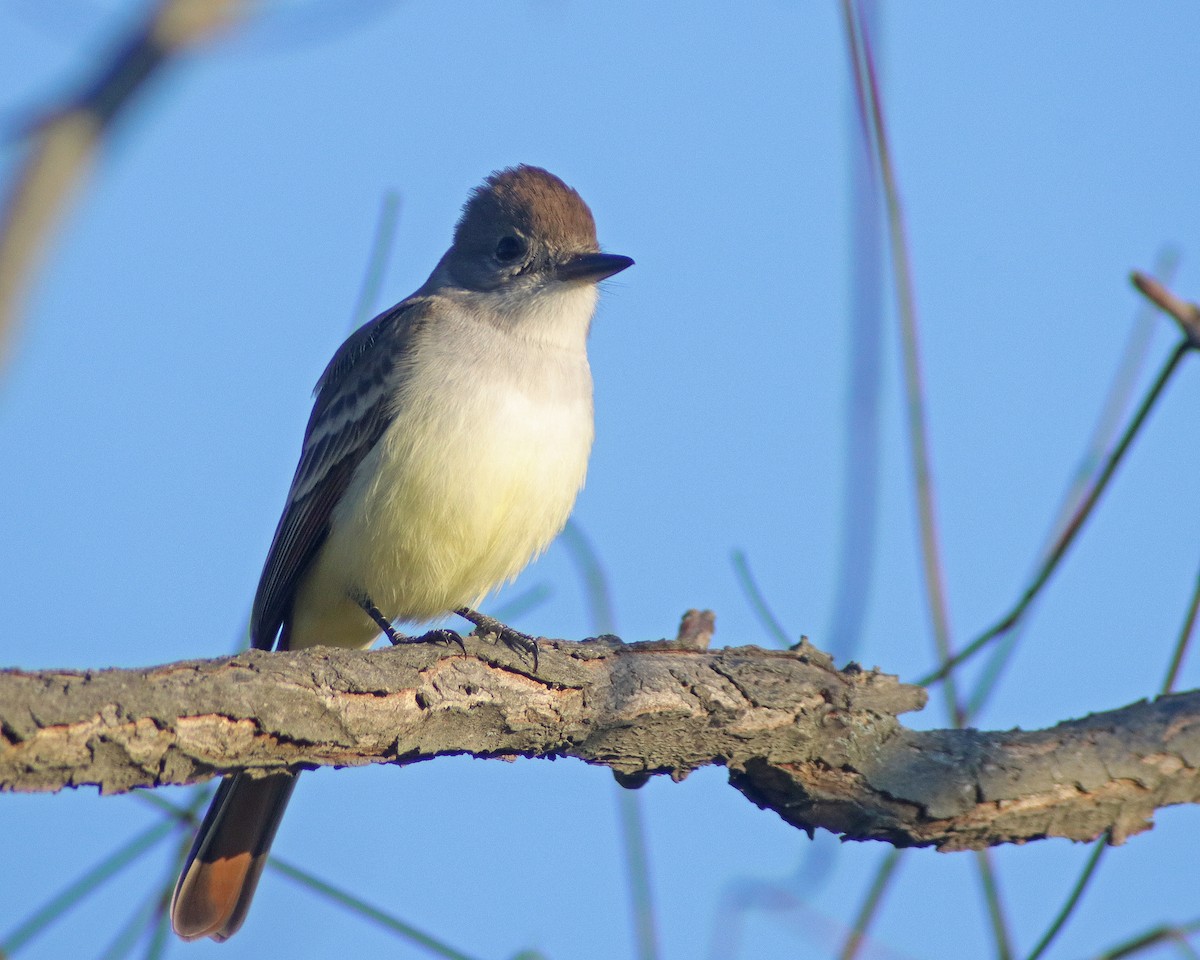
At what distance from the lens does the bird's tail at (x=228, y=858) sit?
5.86m

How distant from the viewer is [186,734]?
12.8 ft

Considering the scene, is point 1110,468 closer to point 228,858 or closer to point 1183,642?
point 1183,642

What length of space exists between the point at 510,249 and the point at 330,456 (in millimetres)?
1568

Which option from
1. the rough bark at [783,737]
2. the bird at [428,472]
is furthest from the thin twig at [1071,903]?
the bird at [428,472]

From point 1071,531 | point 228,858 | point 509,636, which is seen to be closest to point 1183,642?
point 1071,531

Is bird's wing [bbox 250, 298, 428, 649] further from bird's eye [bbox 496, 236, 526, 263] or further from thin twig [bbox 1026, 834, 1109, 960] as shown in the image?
thin twig [bbox 1026, 834, 1109, 960]

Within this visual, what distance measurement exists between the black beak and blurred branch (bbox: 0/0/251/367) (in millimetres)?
3795

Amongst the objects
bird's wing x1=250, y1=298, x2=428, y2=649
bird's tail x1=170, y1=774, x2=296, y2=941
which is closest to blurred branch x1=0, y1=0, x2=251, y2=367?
bird's wing x1=250, y1=298, x2=428, y2=649

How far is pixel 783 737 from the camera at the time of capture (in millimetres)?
4934

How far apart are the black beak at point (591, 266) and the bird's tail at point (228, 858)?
115 inches

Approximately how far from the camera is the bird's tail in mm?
5859

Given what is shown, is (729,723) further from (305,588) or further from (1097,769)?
(305,588)

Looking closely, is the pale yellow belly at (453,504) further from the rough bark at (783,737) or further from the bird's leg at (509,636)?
Result: the rough bark at (783,737)

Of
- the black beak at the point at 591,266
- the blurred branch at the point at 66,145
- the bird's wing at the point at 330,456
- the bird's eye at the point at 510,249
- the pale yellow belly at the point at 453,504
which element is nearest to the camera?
the blurred branch at the point at 66,145
